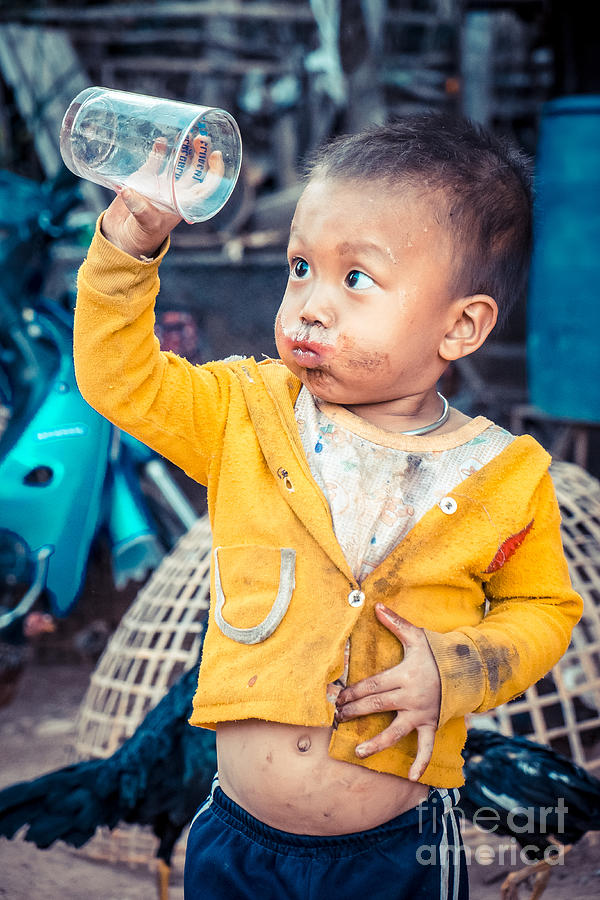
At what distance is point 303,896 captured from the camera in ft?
3.95

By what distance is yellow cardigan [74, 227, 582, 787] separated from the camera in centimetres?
118

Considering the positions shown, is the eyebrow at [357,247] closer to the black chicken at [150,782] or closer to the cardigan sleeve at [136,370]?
the cardigan sleeve at [136,370]

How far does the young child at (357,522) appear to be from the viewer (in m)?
1.18

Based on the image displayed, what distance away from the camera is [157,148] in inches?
47.1

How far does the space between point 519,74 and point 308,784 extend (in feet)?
18.1

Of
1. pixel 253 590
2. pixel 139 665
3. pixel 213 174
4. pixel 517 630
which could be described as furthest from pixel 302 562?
pixel 139 665

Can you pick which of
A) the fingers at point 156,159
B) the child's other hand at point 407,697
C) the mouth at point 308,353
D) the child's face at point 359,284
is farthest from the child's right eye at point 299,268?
the child's other hand at point 407,697

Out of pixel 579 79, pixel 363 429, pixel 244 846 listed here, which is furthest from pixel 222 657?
pixel 579 79

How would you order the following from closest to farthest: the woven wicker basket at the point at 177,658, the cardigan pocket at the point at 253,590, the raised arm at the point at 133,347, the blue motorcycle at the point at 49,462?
the raised arm at the point at 133,347
the cardigan pocket at the point at 253,590
the woven wicker basket at the point at 177,658
the blue motorcycle at the point at 49,462

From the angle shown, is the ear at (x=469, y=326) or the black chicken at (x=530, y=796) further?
the black chicken at (x=530, y=796)

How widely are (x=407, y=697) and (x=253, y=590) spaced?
25 cm

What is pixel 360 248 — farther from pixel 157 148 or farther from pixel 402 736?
pixel 402 736

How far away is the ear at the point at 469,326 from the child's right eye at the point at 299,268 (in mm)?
222

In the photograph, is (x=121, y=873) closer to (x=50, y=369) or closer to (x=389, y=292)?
(x=50, y=369)
